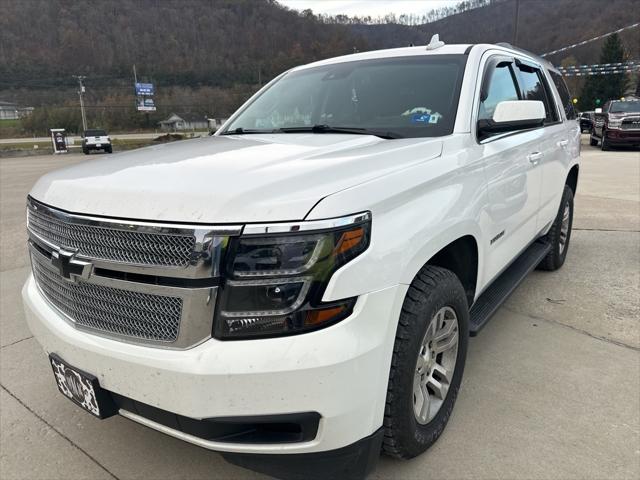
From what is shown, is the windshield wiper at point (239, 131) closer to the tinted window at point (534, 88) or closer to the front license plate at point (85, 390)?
the front license plate at point (85, 390)

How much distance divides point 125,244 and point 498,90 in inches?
98.4

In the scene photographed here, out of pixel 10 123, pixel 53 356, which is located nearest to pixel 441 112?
pixel 53 356

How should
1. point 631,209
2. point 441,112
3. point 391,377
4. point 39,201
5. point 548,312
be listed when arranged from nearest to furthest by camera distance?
point 391,377
point 39,201
point 441,112
point 548,312
point 631,209

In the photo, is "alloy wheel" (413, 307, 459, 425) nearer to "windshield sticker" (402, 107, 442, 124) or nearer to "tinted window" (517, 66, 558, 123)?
"windshield sticker" (402, 107, 442, 124)

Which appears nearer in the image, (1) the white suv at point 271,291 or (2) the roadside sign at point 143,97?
(1) the white suv at point 271,291

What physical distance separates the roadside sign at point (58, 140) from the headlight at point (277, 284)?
1476 inches

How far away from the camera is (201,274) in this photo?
159 cm

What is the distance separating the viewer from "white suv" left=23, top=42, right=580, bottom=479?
1.59 meters

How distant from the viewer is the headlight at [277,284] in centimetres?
159

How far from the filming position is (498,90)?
10.4 ft

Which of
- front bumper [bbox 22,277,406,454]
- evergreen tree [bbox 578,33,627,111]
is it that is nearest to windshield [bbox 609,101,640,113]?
front bumper [bbox 22,277,406,454]

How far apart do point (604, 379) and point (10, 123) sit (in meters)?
A: 103

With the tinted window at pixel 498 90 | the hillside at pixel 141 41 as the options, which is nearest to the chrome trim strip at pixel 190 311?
the tinted window at pixel 498 90

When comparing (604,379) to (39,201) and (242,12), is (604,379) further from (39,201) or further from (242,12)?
(242,12)
